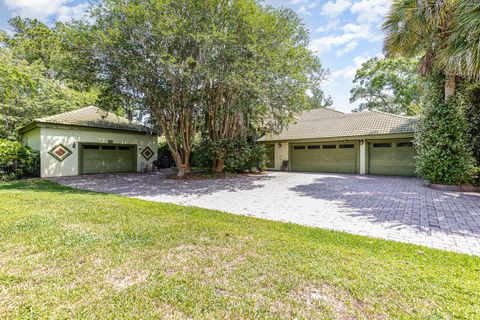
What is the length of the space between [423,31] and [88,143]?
1731cm

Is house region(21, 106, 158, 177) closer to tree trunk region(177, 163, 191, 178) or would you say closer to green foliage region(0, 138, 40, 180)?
green foliage region(0, 138, 40, 180)

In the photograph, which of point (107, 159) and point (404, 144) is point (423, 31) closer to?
point (404, 144)

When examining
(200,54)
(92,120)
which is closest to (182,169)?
(200,54)

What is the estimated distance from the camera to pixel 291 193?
318 inches

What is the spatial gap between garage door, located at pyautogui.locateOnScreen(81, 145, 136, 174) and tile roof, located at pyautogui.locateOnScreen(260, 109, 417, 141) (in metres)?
9.98

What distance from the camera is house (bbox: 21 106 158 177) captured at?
12.4 metres

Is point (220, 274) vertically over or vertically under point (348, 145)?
under

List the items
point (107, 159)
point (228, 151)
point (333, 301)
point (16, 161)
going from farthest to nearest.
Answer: point (107, 159) → point (228, 151) → point (16, 161) → point (333, 301)

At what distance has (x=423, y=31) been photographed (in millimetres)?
8070

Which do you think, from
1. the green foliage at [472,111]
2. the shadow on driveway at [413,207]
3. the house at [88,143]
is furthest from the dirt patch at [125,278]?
the house at [88,143]

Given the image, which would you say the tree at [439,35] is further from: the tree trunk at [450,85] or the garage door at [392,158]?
the garage door at [392,158]

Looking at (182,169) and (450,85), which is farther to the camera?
(182,169)

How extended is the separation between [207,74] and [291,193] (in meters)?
5.58

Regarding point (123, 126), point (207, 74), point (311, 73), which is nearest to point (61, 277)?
point (207, 74)
